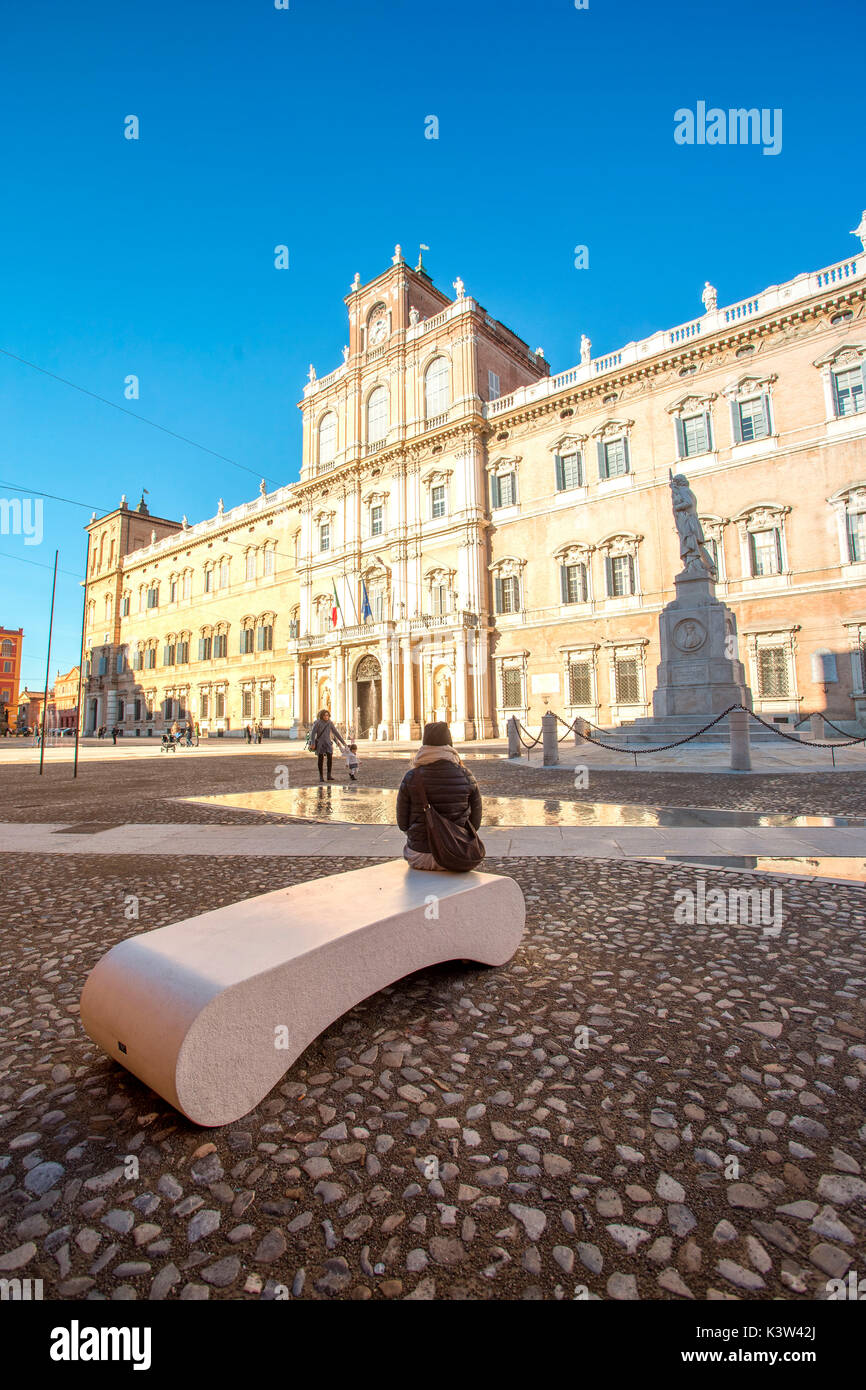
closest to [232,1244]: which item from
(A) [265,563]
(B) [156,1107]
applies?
(B) [156,1107]

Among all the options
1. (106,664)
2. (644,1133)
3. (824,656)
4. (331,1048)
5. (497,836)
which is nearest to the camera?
(644,1133)

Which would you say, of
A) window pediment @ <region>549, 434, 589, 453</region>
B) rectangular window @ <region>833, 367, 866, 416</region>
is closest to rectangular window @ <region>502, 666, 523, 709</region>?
window pediment @ <region>549, 434, 589, 453</region>

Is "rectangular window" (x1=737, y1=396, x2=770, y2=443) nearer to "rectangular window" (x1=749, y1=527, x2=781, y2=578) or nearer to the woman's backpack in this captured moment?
"rectangular window" (x1=749, y1=527, x2=781, y2=578)

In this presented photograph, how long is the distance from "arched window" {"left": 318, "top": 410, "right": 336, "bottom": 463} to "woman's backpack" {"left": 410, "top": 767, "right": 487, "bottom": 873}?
121 feet

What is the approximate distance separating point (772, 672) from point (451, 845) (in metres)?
23.5

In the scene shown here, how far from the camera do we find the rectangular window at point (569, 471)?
28.1m

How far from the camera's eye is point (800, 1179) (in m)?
1.64

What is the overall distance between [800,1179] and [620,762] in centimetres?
1364

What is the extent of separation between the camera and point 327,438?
3722 cm

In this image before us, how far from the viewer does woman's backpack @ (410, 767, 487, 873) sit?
10.7 feet

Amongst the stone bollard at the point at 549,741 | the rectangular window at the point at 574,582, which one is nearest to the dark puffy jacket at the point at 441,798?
the stone bollard at the point at 549,741

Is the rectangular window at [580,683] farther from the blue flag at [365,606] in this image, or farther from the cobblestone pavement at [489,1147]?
the cobblestone pavement at [489,1147]

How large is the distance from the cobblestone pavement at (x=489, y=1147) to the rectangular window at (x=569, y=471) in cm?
2795
